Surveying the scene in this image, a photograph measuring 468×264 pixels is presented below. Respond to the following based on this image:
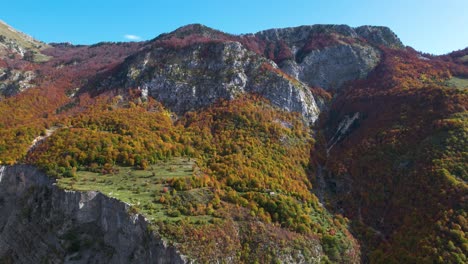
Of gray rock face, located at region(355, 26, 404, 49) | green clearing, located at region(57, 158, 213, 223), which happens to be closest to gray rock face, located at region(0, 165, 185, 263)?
green clearing, located at region(57, 158, 213, 223)

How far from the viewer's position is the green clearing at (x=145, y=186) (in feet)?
171

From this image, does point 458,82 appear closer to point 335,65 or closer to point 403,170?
point 335,65

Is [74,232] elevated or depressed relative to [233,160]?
depressed

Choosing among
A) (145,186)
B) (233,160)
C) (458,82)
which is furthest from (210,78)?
(458,82)

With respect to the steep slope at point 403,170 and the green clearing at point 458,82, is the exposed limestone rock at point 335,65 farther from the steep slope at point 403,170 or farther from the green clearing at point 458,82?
the green clearing at point 458,82

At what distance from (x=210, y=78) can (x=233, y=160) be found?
158ft

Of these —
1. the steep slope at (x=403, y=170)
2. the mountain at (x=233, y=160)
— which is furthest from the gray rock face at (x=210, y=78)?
the steep slope at (x=403, y=170)

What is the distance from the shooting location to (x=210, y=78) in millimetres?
116875

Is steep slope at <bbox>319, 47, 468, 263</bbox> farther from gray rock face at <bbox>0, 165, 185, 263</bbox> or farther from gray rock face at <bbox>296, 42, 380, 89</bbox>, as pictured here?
gray rock face at <bbox>0, 165, 185, 263</bbox>

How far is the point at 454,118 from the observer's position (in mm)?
80812

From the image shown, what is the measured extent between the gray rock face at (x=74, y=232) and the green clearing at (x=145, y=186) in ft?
7.03

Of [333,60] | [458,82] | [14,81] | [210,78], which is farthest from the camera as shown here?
[333,60]

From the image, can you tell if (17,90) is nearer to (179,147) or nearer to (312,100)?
(179,147)

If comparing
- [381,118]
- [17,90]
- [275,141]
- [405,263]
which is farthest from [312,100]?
[17,90]
